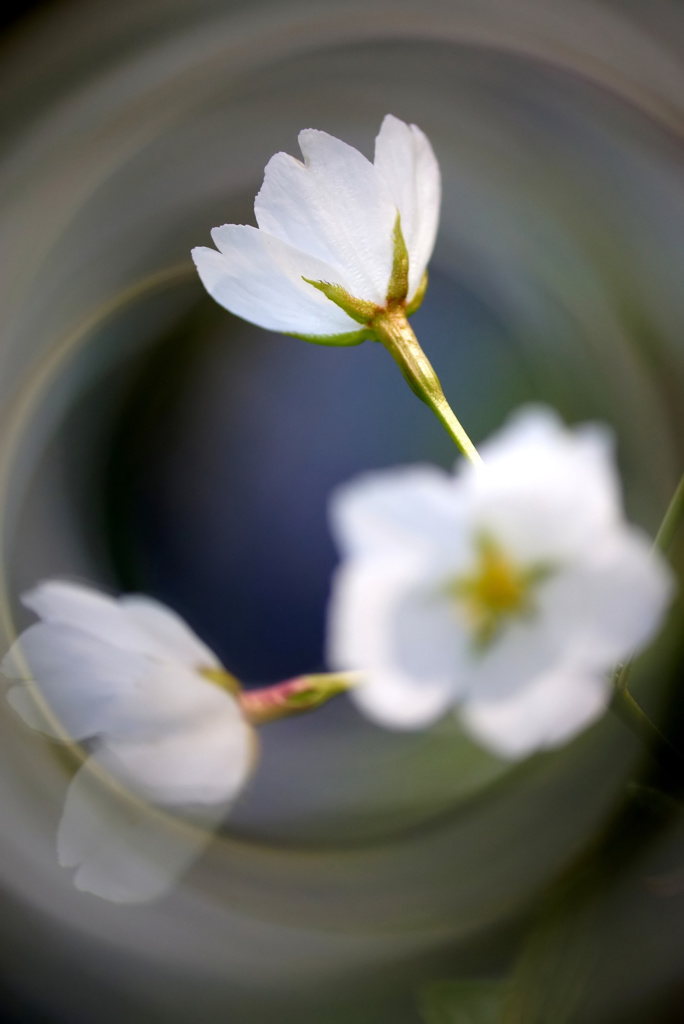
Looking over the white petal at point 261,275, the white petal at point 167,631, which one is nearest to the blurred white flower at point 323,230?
the white petal at point 261,275

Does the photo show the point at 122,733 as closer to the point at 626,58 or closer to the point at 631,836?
the point at 631,836

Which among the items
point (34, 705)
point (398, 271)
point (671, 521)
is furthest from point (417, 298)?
point (34, 705)

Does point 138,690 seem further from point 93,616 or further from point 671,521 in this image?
point 671,521

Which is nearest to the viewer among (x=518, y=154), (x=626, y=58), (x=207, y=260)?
(x=207, y=260)

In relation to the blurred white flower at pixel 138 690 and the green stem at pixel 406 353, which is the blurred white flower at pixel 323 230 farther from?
the blurred white flower at pixel 138 690

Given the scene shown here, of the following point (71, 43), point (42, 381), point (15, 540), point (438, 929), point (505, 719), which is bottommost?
point (438, 929)

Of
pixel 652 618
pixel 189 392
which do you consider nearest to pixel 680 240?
pixel 189 392

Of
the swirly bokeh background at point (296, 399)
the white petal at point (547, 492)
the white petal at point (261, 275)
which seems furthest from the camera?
the swirly bokeh background at point (296, 399)

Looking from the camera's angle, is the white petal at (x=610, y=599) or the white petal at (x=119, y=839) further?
the white petal at (x=119, y=839)
